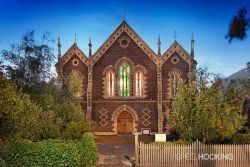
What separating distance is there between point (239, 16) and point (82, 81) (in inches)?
1212

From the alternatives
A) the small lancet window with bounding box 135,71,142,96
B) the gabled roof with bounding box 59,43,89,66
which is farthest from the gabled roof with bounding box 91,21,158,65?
the small lancet window with bounding box 135,71,142,96

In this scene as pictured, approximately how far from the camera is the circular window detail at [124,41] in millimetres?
45438

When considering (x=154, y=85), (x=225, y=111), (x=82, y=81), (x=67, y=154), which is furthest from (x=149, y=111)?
(x=67, y=154)

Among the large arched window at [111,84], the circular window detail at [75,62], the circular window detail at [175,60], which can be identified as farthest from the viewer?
the circular window detail at [75,62]

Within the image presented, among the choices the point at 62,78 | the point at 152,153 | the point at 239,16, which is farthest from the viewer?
the point at 62,78

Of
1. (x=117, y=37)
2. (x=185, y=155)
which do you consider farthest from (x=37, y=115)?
(x=117, y=37)

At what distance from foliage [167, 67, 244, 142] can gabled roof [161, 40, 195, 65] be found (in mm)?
19267

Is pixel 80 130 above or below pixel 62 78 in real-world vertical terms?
below

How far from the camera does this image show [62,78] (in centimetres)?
3806

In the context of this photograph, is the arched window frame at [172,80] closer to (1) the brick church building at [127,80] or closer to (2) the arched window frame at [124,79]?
(1) the brick church building at [127,80]

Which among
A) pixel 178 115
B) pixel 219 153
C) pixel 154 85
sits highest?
pixel 154 85

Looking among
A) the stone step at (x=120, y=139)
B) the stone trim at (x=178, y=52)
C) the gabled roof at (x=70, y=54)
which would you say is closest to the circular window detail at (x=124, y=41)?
the stone trim at (x=178, y=52)

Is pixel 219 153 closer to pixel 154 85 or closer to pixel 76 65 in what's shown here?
pixel 154 85

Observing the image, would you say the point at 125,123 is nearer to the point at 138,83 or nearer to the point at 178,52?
Result: the point at 138,83
